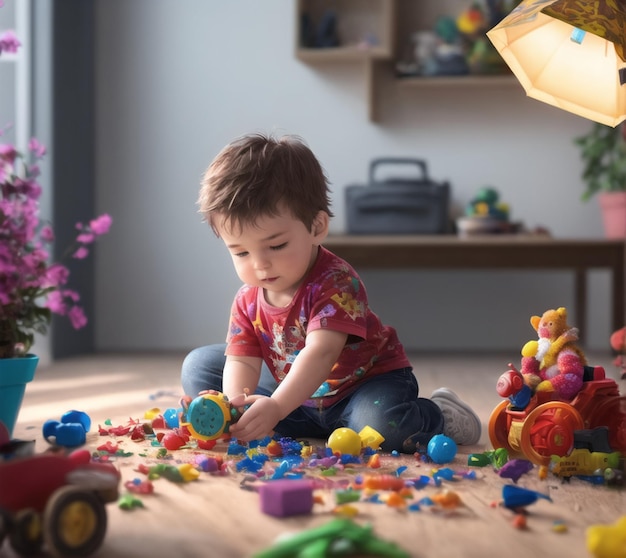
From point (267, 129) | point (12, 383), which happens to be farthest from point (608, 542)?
point (267, 129)

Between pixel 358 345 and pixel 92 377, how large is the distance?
4.05 ft

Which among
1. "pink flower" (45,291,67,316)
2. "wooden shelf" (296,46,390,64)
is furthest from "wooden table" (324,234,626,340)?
"pink flower" (45,291,67,316)

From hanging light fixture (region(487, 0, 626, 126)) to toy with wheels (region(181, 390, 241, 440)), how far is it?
2.55 feet

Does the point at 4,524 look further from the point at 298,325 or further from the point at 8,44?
the point at 8,44

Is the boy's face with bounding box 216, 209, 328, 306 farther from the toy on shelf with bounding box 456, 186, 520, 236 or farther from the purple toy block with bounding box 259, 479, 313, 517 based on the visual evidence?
the toy on shelf with bounding box 456, 186, 520, 236

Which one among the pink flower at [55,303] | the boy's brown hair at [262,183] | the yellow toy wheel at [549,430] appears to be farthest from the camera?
the pink flower at [55,303]

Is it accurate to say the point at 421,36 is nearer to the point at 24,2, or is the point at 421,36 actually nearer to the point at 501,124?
the point at 501,124

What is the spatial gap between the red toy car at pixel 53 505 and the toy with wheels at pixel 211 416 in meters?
0.38

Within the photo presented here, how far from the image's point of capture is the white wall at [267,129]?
3.40m

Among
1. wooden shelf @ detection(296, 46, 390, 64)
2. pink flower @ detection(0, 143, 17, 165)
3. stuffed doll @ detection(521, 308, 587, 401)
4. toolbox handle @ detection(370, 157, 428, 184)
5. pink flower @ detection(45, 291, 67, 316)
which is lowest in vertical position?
stuffed doll @ detection(521, 308, 587, 401)

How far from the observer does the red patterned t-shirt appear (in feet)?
4.63

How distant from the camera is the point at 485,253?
3.04 m

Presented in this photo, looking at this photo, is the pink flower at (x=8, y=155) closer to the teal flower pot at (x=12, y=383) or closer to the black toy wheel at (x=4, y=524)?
the teal flower pot at (x=12, y=383)

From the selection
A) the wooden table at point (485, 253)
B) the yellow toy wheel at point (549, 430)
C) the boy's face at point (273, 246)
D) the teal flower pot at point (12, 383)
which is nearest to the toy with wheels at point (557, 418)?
the yellow toy wheel at point (549, 430)
